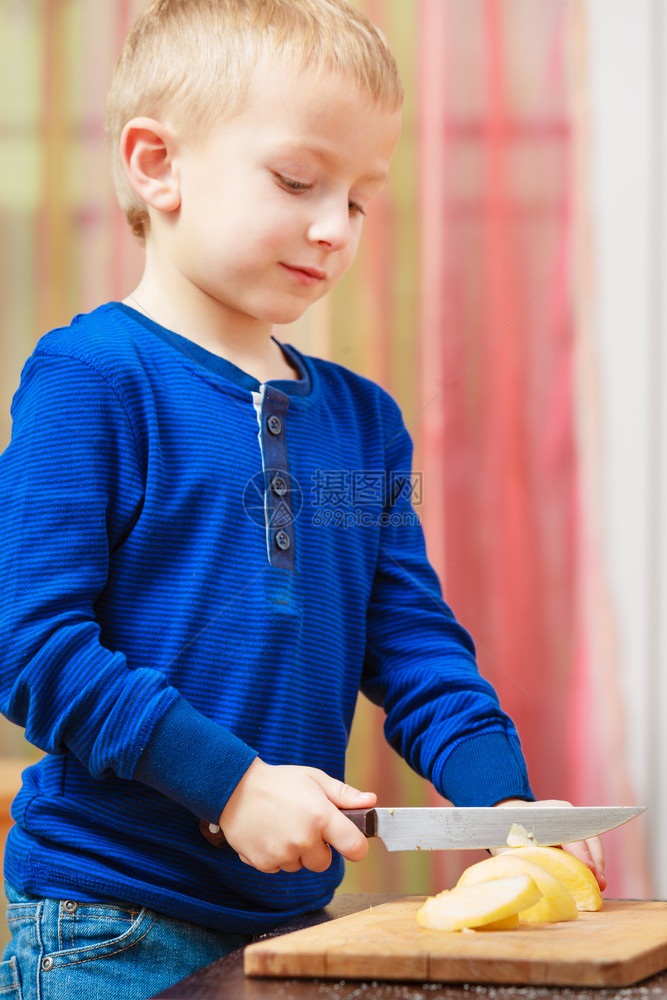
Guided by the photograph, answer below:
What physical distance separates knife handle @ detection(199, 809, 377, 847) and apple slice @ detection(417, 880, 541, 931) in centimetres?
7

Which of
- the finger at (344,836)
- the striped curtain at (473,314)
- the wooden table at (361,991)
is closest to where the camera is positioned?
the wooden table at (361,991)

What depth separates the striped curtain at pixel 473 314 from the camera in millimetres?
1365

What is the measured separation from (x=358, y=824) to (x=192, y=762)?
0.10 m

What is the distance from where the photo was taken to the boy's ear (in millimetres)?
746

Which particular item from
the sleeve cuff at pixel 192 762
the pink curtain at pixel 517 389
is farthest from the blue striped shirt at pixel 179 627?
the pink curtain at pixel 517 389

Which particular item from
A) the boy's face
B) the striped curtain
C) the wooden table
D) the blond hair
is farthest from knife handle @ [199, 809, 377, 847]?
the striped curtain

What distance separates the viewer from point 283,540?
72cm

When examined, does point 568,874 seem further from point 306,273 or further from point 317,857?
point 306,273

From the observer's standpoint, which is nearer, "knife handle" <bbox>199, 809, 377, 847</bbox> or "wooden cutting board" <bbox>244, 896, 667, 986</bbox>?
"wooden cutting board" <bbox>244, 896, 667, 986</bbox>

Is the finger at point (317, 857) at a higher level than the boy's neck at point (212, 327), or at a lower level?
lower

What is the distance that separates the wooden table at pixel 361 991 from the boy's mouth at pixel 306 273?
1.38 feet

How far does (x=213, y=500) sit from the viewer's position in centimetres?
70

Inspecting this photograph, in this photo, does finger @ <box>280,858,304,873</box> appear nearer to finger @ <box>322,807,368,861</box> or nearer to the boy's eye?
finger @ <box>322,807,368,861</box>

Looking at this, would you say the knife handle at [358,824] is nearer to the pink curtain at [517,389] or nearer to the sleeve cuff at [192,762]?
the sleeve cuff at [192,762]
